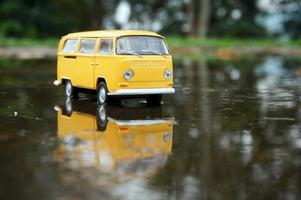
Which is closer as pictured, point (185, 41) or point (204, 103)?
point (204, 103)

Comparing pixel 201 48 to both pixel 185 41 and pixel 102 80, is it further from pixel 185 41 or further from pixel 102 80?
pixel 102 80

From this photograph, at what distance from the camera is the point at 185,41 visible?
43.1 meters

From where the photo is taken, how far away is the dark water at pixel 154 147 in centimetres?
712

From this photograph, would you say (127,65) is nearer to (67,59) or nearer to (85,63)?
(85,63)

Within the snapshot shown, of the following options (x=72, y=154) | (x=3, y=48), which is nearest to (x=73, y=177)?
(x=72, y=154)

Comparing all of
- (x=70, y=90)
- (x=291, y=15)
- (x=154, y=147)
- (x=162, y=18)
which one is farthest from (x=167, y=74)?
(x=162, y=18)

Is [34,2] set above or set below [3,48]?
above

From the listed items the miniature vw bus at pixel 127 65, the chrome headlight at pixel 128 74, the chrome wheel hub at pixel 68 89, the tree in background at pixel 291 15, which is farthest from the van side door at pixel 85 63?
the tree in background at pixel 291 15

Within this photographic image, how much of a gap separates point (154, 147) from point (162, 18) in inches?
2156

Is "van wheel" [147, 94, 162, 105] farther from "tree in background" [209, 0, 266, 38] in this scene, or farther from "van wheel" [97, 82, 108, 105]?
"tree in background" [209, 0, 266, 38]

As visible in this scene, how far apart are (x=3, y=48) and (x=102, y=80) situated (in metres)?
26.9

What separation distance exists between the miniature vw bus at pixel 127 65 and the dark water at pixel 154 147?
460 millimetres

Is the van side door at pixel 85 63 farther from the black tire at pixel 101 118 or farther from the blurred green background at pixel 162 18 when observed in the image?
the blurred green background at pixel 162 18

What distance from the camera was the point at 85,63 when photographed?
15273 millimetres
